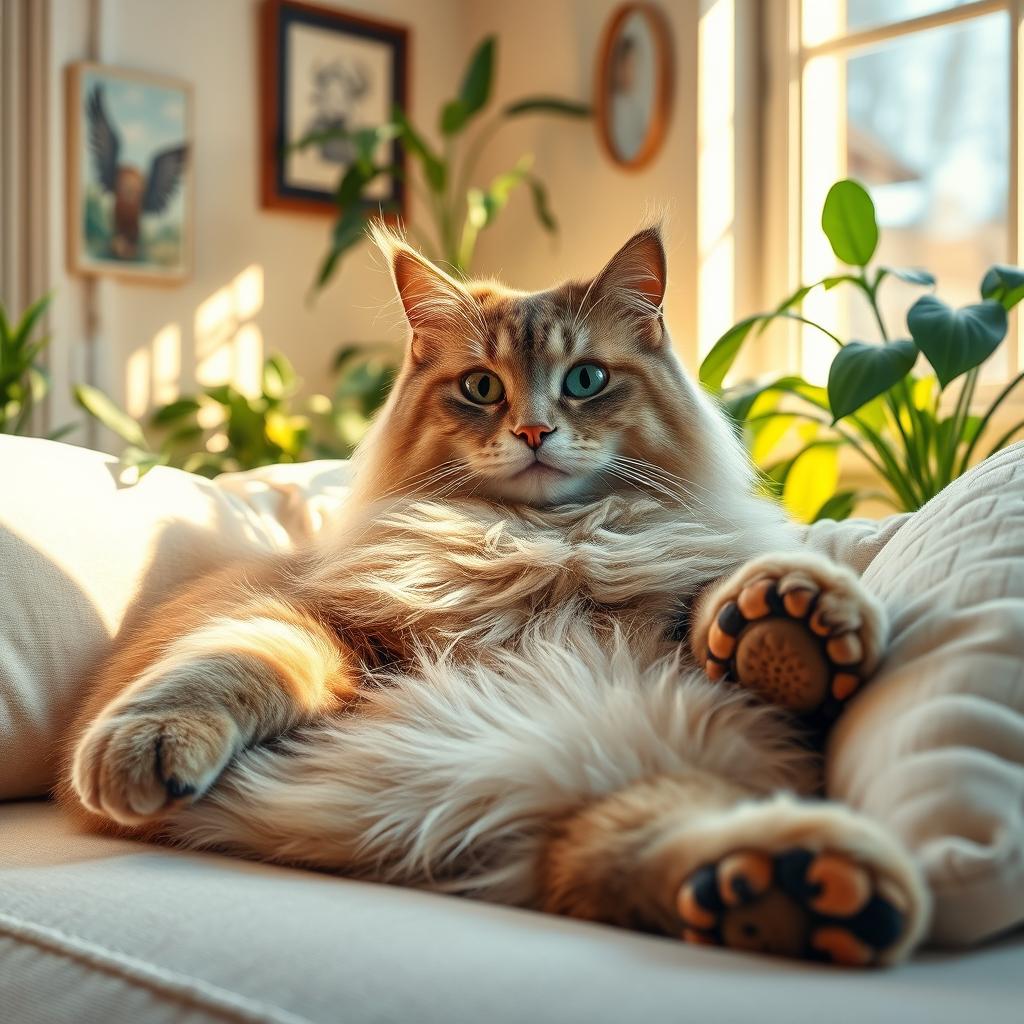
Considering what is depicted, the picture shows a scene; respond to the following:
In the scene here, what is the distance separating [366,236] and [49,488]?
89.9 inches

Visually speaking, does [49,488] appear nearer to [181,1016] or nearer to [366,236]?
[181,1016]

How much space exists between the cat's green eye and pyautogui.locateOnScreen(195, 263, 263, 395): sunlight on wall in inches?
85.5

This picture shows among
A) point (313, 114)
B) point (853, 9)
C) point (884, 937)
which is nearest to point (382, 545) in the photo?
point (884, 937)

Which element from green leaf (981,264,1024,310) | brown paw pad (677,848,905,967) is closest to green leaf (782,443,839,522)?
green leaf (981,264,1024,310)

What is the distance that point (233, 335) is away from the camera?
3490mm

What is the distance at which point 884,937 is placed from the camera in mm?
663

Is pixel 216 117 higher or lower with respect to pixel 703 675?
higher

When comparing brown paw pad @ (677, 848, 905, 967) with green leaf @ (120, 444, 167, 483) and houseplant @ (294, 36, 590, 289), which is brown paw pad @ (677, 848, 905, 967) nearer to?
green leaf @ (120, 444, 167, 483)

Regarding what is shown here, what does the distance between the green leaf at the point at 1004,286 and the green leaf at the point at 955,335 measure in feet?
0.38

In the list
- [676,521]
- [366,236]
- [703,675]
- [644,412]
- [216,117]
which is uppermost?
[216,117]

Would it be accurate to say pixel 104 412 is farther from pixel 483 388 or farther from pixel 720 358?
pixel 483 388

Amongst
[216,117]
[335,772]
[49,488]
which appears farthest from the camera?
[216,117]

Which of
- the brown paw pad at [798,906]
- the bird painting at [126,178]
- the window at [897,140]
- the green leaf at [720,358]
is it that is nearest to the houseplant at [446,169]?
the bird painting at [126,178]

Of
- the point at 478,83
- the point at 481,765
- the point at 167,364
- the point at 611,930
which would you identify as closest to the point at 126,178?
the point at 167,364
